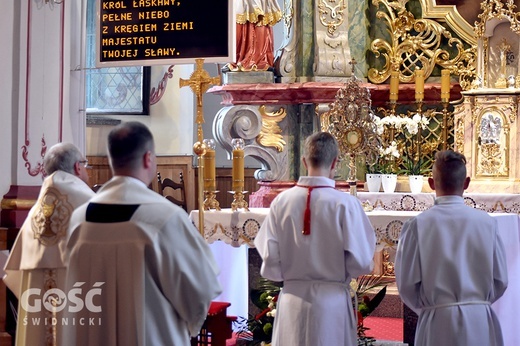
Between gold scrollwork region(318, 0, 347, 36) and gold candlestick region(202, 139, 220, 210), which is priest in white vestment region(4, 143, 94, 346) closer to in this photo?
gold candlestick region(202, 139, 220, 210)

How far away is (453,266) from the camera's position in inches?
202

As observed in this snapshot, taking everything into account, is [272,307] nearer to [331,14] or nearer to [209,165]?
[209,165]

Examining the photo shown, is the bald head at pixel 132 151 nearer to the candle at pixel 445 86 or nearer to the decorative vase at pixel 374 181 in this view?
the decorative vase at pixel 374 181

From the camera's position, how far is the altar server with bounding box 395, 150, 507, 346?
5137 mm

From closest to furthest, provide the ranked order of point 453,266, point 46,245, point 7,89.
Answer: point 453,266, point 46,245, point 7,89

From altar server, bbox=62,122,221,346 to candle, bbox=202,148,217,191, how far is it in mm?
3407

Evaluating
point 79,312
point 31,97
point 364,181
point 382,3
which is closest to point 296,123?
point 364,181

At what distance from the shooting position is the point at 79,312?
421 cm

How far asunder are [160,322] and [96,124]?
10.5m

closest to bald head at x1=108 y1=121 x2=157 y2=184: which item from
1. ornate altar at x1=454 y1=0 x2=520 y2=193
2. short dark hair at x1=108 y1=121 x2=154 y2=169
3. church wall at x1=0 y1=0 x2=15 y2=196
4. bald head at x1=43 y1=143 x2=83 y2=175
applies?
short dark hair at x1=108 y1=121 x2=154 y2=169

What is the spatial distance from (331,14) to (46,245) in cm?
528

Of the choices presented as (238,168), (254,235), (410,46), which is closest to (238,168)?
(238,168)

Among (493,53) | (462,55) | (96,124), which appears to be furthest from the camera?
(96,124)

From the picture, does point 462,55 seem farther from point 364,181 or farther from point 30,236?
point 30,236
